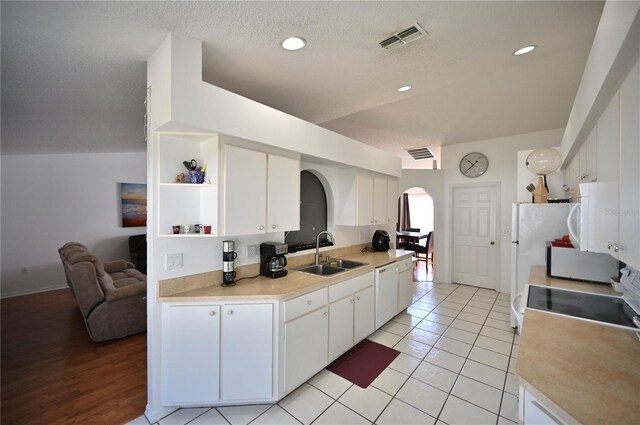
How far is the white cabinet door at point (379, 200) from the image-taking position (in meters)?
3.68

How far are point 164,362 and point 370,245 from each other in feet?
9.88

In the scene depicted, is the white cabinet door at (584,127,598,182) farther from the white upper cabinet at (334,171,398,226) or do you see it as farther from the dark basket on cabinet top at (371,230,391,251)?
the dark basket on cabinet top at (371,230,391,251)

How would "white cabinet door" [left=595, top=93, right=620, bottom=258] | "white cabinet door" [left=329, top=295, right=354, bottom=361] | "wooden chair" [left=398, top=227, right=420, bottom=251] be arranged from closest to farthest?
1. "white cabinet door" [left=595, top=93, right=620, bottom=258]
2. "white cabinet door" [left=329, top=295, right=354, bottom=361]
3. "wooden chair" [left=398, top=227, right=420, bottom=251]

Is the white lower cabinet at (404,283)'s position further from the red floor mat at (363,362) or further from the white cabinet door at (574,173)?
the white cabinet door at (574,173)

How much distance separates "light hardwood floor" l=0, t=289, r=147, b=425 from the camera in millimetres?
1962

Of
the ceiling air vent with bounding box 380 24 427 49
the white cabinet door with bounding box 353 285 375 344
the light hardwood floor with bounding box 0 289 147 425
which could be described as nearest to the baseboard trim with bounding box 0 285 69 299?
the light hardwood floor with bounding box 0 289 147 425

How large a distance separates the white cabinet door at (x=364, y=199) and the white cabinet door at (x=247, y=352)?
184cm

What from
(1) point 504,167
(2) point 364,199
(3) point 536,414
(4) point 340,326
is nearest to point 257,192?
(4) point 340,326

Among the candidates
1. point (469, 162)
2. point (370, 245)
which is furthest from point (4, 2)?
point (469, 162)

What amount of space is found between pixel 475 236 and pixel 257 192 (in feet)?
14.8

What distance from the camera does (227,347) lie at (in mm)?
1886

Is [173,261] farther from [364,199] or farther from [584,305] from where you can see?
[584,305]

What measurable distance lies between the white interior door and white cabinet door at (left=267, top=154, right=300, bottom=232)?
395 cm

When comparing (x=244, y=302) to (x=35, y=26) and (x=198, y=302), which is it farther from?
(x=35, y=26)
